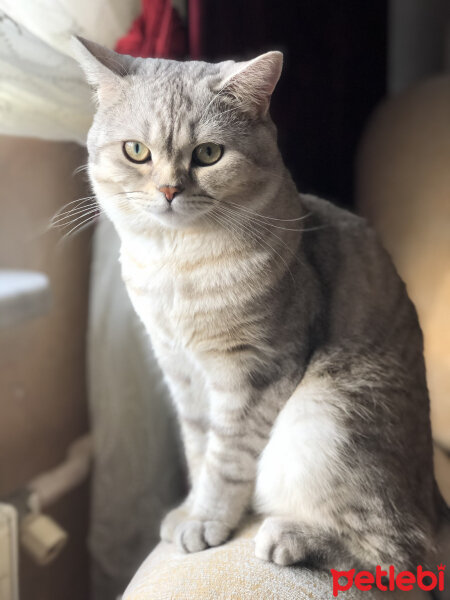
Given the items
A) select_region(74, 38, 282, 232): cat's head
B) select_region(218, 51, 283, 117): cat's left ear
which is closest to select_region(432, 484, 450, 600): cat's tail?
select_region(74, 38, 282, 232): cat's head

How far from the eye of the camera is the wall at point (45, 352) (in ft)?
4.16

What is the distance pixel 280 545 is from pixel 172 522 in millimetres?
262

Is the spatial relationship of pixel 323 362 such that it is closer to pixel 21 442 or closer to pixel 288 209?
pixel 288 209

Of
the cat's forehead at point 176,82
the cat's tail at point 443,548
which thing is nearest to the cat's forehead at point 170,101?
the cat's forehead at point 176,82

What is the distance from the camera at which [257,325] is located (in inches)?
35.9

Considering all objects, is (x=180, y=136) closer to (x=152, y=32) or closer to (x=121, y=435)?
(x=152, y=32)

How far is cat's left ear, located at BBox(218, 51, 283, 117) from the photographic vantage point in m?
0.80

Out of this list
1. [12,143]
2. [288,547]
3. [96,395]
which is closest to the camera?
[288,547]

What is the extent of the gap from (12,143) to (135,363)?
566mm

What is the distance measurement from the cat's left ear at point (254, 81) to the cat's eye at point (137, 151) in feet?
0.47

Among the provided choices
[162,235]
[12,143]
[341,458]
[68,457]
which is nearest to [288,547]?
[341,458]

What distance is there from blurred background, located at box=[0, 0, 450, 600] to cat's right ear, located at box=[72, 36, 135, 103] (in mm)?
196

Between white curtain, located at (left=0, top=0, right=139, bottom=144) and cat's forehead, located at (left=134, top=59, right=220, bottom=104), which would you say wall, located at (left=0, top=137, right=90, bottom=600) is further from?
cat's forehead, located at (left=134, top=59, right=220, bottom=104)

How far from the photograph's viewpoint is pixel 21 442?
1.32m
